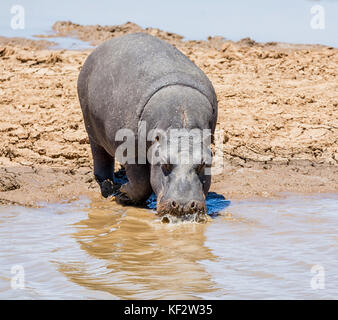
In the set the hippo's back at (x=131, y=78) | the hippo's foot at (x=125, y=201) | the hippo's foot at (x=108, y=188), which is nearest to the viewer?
the hippo's back at (x=131, y=78)

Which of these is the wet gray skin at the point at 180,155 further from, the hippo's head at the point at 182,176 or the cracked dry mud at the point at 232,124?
the cracked dry mud at the point at 232,124

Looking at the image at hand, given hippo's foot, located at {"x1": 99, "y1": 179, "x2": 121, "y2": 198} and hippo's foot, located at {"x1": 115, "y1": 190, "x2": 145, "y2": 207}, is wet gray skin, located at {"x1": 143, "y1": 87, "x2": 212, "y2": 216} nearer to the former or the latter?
hippo's foot, located at {"x1": 115, "y1": 190, "x2": 145, "y2": 207}

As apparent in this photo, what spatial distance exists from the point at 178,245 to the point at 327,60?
8.25 metres

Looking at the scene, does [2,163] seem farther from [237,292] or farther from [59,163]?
[237,292]

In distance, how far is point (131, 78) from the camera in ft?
21.3

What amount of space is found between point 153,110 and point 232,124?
3.70 m

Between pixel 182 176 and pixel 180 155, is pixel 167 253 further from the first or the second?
pixel 180 155

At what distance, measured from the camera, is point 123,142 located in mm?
6449

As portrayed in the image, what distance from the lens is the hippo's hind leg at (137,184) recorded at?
21.0ft

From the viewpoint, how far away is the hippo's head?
5.52 metres

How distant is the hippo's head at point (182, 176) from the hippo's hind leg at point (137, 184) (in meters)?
0.56

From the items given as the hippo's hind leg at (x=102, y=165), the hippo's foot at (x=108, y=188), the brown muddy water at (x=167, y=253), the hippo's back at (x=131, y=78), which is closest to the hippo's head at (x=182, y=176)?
the brown muddy water at (x=167, y=253)

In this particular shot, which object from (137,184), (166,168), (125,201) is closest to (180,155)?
(166,168)
